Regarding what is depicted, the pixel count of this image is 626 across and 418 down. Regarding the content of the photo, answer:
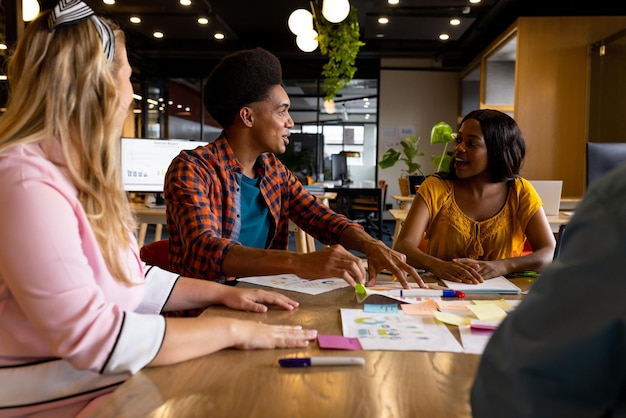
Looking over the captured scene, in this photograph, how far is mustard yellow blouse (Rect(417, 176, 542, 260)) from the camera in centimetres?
214

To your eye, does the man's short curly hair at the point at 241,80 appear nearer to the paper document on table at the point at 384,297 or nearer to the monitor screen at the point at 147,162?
the paper document on table at the point at 384,297

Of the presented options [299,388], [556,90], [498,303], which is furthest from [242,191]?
[556,90]

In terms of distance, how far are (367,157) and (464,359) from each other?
10178 mm

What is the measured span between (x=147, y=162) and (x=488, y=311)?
3363 mm

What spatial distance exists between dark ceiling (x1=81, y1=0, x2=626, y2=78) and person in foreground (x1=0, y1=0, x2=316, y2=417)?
611cm

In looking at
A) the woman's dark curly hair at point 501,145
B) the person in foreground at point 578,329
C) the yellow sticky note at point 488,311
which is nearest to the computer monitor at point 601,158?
A: the woman's dark curly hair at point 501,145

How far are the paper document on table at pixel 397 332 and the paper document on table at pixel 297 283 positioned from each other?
9.6 inches

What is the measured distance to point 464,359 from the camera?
97 centimetres

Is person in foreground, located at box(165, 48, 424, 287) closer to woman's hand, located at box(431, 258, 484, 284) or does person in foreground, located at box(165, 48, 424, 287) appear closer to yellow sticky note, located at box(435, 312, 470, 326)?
woman's hand, located at box(431, 258, 484, 284)

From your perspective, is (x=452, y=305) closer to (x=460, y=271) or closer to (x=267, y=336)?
(x=460, y=271)

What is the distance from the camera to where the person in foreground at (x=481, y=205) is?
7.02 ft

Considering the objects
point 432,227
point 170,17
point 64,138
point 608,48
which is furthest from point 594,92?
point 64,138

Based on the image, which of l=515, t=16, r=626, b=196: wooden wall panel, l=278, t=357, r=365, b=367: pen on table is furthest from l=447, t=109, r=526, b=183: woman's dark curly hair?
l=515, t=16, r=626, b=196: wooden wall panel

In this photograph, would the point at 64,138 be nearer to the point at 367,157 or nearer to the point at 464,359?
the point at 464,359
